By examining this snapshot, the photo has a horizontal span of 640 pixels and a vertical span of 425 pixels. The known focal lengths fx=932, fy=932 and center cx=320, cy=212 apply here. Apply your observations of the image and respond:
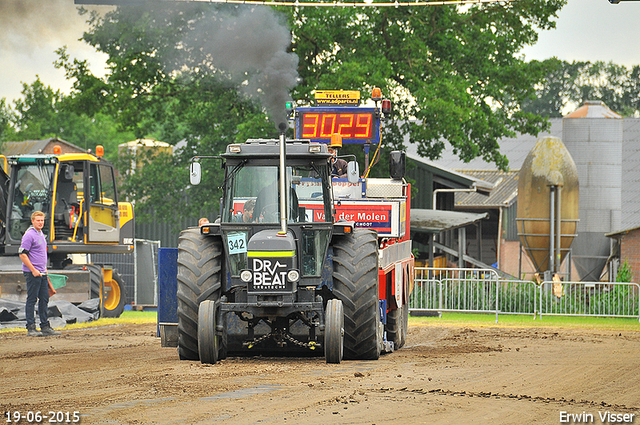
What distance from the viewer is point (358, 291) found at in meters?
10.9

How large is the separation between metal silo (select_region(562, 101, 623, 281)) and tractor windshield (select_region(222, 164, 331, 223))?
25.5 meters

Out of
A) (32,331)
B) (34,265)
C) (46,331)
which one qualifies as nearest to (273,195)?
(34,265)

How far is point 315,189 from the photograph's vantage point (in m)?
11.6

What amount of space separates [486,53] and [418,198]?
6643mm

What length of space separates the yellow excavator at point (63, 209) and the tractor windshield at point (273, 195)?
371 inches

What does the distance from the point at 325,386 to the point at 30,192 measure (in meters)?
13.6

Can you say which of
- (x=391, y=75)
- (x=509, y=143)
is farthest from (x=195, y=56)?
(x=509, y=143)

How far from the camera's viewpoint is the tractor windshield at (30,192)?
20484 mm

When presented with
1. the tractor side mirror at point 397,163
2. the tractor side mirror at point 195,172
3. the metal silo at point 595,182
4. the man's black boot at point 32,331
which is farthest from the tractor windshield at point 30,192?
the metal silo at point 595,182

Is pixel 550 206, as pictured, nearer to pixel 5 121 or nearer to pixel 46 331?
pixel 46 331

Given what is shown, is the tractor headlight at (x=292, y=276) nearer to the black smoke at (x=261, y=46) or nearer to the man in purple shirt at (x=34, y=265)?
the man in purple shirt at (x=34, y=265)

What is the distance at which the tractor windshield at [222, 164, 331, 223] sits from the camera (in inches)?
445

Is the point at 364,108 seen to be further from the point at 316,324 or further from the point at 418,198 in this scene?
the point at 418,198

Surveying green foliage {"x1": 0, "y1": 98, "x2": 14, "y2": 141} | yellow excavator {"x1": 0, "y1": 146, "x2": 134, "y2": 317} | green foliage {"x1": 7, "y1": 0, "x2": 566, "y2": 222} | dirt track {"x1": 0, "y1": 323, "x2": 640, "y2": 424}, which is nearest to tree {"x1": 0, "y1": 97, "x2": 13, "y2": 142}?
green foliage {"x1": 0, "y1": 98, "x2": 14, "y2": 141}
